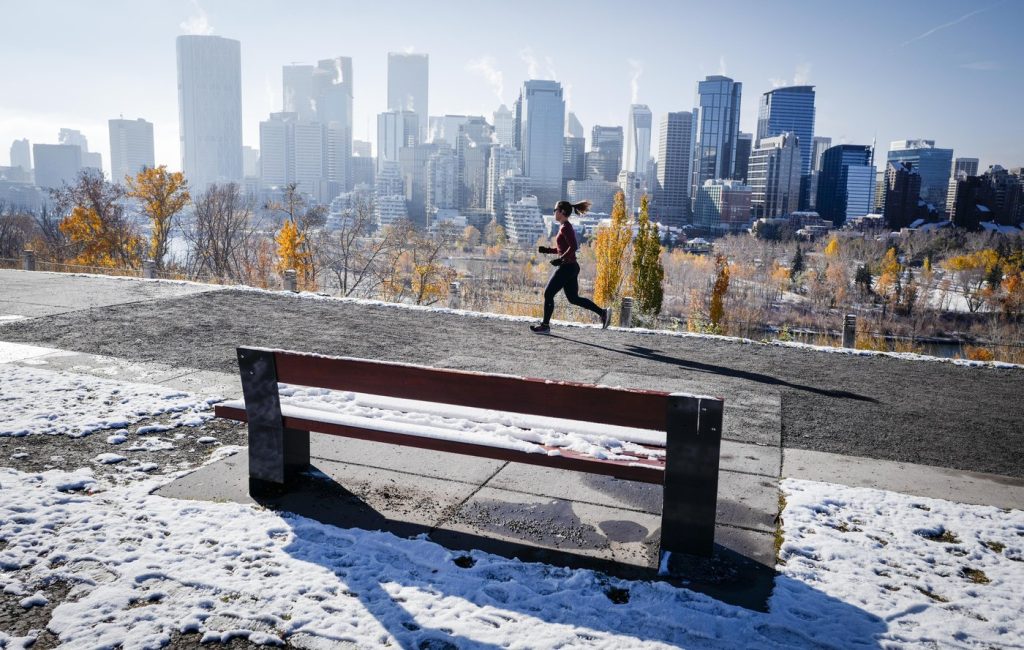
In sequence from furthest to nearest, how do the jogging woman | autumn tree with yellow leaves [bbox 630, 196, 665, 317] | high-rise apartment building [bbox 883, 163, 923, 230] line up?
high-rise apartment building [bbox 883, 163, 923, 230] < autumn tree with yellow leaves [bbox 630, 196, 665, 317] < the jogging woman

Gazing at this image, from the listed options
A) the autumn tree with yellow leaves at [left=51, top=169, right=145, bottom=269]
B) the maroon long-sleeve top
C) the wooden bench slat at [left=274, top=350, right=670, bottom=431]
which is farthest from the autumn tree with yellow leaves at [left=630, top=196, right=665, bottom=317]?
the wooden bench slat at [left=274, top=350, right=670, bottom=431]

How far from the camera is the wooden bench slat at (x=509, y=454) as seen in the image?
12.5 feet

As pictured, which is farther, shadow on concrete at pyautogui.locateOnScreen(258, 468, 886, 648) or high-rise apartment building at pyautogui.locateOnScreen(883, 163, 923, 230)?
high-rise apartment building at pyautogui.locateOnScreen(883, 163, 923, 230)

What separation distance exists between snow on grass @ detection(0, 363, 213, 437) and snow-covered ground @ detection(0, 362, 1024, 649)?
1.18 m

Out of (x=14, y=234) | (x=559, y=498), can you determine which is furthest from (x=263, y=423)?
(x=14, y=234)

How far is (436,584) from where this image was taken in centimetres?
349

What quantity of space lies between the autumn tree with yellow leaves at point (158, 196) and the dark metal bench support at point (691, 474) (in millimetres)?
56224

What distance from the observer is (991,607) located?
339 centimetres

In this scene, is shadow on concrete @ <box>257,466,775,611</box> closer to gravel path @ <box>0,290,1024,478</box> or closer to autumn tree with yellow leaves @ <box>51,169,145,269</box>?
gravel path @ <box>0,290,1024,478</box>

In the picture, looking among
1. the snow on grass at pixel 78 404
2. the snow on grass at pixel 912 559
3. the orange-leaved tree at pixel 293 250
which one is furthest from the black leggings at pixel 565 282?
the orange-leaved tree at pixel 293 250

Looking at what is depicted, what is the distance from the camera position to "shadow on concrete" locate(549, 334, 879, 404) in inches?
303

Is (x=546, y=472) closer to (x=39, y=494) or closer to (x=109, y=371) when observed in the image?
(x=39, y=494)

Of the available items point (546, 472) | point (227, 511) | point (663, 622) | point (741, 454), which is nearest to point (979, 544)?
point (741, 454)

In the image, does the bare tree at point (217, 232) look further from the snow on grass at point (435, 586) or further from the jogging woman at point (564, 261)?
the snow on grass at point (435, 586)
